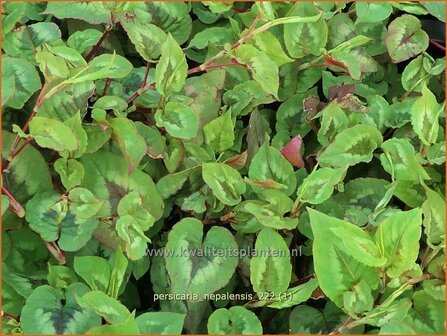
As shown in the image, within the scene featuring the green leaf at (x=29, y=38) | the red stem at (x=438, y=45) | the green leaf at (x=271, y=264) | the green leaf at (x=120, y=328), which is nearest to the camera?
the green leaf at (x=120, y=328)

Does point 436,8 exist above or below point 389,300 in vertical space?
above

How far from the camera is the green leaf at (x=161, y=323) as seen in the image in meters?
0.82

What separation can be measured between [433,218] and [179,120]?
0.37m

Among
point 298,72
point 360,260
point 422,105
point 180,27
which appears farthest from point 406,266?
point 180,27

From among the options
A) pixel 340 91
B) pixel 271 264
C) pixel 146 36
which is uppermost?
pixel 146 36

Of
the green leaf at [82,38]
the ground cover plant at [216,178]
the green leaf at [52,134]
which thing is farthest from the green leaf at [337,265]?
the green leaf at [82,38]

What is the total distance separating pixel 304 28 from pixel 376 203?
28 centimetres

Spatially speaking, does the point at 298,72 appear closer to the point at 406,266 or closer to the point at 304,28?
the point at 304,28

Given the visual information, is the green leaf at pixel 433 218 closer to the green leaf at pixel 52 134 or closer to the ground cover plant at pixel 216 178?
the ground cover plant at pixel 216 178

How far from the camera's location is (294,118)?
3.34 ft

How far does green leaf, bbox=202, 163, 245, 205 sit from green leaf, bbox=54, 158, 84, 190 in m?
0.16

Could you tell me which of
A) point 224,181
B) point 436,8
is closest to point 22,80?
point 224,181

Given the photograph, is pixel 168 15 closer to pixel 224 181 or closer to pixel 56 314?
pixel 224 181

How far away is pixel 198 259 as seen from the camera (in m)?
0.87
